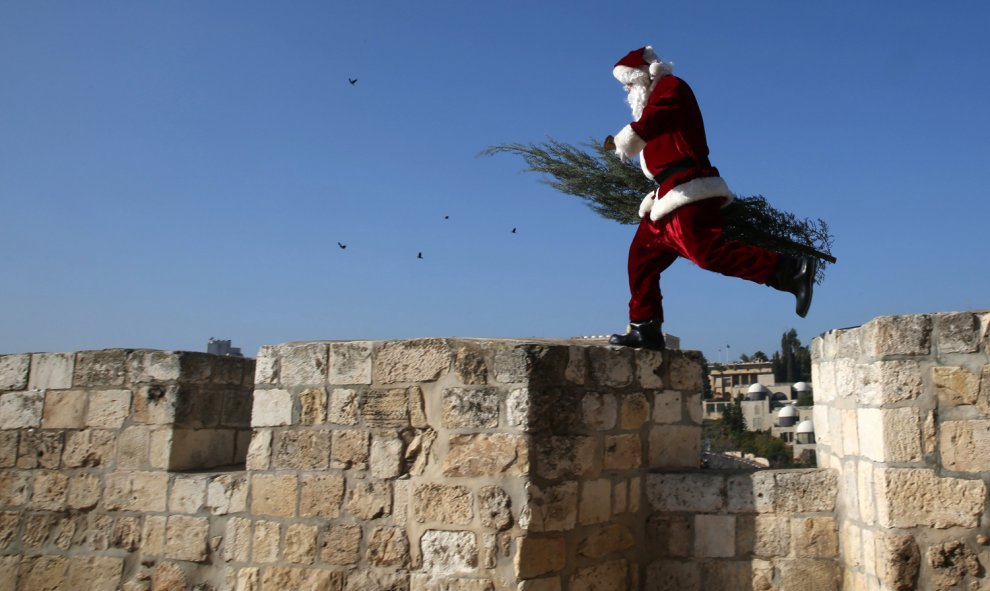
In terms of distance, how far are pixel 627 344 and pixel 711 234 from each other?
67 centimetres

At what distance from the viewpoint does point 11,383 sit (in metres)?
4.72

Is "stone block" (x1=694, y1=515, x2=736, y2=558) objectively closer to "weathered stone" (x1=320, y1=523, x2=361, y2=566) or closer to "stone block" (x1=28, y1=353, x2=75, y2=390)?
"weathered stone" (x1=320, y1=523, x2=361, y2=566)

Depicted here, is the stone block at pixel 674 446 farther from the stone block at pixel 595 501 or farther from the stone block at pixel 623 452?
the stone block at pixel 595 501

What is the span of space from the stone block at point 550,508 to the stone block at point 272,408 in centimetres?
131

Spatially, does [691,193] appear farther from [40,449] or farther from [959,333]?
[40,449]

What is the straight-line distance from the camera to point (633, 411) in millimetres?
3650

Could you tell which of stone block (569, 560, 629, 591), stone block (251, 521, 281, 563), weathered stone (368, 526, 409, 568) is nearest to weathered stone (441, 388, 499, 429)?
weathered stone (368, 526, 409, 568)

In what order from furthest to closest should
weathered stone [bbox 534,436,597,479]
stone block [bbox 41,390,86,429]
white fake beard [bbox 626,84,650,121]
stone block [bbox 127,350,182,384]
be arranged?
1. stone block [bbox 41,390,86,429]
2. stone block [bbox 127,350,182,384]
3. white fake beard [bbox 626,84,650,121]
4. weathered stone [bbox 534,436,597,479]

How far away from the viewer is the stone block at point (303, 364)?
12.3ft

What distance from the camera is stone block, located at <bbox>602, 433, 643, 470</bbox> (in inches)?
139

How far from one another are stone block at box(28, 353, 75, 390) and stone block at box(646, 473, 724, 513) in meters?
3.45

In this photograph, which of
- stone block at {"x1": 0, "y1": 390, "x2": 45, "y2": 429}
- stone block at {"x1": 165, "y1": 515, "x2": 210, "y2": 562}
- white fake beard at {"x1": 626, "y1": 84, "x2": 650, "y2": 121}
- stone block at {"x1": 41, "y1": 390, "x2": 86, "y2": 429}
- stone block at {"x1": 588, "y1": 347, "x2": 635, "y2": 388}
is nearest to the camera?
stone block at {"x1": 588, "y1": 347, "x2": 635, "y2": 388}

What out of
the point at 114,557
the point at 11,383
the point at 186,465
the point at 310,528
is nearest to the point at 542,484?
the point at 310,528

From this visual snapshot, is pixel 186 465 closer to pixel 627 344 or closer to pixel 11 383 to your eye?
pixel 11 383
